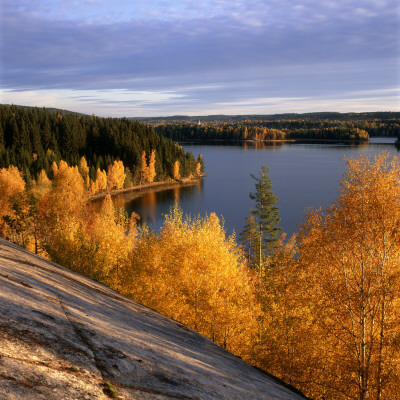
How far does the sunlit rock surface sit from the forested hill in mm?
103707

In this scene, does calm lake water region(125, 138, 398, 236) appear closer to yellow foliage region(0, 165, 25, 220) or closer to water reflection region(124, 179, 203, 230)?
water reflection region(124, 179, 203, 230)

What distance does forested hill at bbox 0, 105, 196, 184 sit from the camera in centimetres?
12250

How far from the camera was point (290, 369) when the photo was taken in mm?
19141

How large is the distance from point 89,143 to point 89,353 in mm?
158897

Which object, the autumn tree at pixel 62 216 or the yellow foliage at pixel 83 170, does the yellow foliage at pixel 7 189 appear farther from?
the yellow foliage at pixel 83 170

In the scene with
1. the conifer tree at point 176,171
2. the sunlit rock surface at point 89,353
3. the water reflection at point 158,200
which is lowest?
the water reflection at point 158,200

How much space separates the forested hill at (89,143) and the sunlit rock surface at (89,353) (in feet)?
340

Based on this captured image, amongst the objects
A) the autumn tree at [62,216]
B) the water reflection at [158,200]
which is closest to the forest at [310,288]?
the autumn tree at [62,216]

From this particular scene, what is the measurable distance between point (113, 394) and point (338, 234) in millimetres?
13914

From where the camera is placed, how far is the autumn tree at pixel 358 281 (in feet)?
51.8

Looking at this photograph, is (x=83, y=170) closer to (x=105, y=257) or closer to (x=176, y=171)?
(x=176, y=171)

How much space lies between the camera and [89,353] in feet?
25.7

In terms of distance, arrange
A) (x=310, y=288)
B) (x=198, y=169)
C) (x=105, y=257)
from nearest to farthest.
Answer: (x=310, y=288) → (x=105, y=257) → (x=198, y=169)

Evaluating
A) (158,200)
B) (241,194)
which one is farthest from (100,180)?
(241,194)
